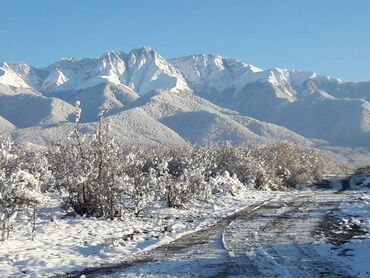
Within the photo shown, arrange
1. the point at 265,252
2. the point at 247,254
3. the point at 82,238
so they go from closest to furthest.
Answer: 1. the point at 247,254
2. the point at 265,252
3. the point at 82,238

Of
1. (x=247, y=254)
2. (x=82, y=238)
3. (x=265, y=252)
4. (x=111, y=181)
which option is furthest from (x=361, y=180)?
(x=247, y=254)

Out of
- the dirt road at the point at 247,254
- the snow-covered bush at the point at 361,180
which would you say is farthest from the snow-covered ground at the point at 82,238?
the snow-covered bush at the point at 361,180

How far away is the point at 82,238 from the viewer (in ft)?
54.5

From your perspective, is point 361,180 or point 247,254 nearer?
point 247,254

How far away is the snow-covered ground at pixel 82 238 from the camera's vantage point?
12.9 meters

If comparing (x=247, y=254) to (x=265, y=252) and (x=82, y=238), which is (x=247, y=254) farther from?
(x=82, y=238)

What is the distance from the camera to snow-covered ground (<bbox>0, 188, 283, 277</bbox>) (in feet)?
42.5

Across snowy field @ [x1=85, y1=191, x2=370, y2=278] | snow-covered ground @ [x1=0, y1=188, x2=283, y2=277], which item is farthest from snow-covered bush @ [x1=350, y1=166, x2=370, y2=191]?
snowy field @ [x1=85, y1=191, x2=370, y2=278]

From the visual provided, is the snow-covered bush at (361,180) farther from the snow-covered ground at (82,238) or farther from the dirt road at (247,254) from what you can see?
the dirt road at (247,254)

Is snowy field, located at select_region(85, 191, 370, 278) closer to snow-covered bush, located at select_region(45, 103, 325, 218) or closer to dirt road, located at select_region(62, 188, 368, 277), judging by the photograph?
dirt road, located at select_region(62, 188, 368, 277)

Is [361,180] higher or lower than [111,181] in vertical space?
higher

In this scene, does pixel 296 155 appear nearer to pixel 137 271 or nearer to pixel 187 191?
pixel 187 191

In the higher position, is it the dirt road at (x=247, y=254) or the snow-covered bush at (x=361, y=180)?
the snow-covered bush at (x=361, y=180)

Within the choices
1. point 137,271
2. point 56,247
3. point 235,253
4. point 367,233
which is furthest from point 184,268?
point 367,233
